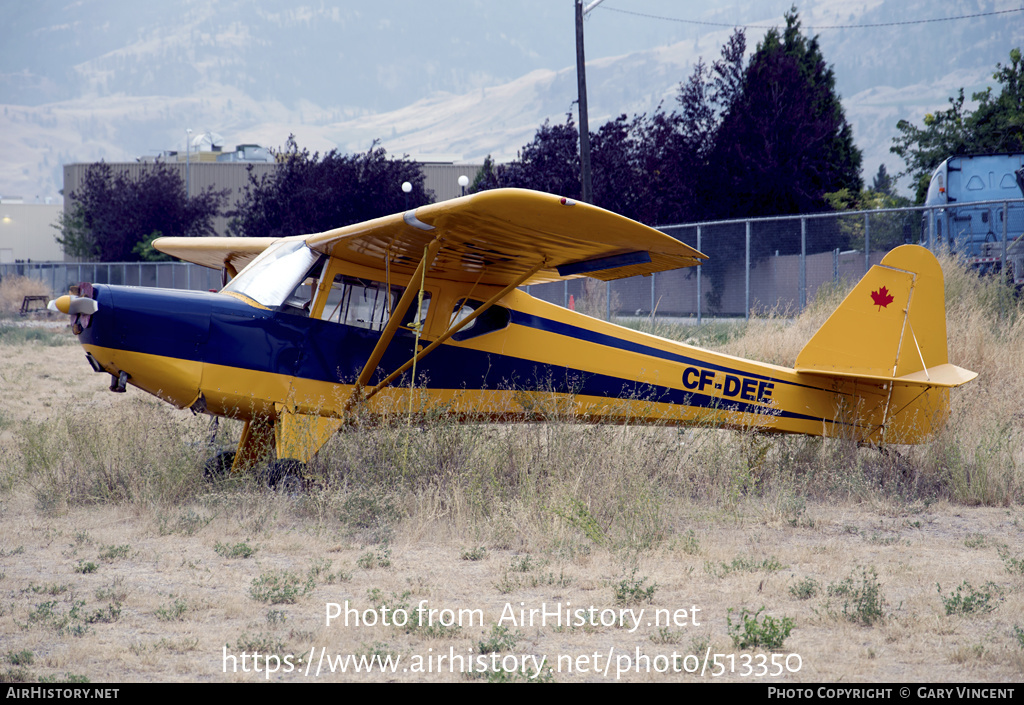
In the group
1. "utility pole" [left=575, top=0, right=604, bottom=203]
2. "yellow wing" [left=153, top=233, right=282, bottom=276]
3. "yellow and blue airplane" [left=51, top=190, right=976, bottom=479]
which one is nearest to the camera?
"yellow and blue airplane" [left=51, top=190, right=976, bottom=479]

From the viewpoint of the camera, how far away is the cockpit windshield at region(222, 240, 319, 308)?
268 inches

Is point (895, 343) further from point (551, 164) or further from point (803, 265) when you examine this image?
point (551, 164)

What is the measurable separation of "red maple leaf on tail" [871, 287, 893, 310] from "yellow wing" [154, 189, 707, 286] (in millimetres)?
2138

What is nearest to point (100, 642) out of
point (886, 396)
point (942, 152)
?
point (886, 396)

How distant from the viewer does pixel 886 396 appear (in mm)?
7840

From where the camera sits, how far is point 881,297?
7676 millimetres

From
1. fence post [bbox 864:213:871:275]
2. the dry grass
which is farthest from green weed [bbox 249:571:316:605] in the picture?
fence post [bbox 864:213:871:275]

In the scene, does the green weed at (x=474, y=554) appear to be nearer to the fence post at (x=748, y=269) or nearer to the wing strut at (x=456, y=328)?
the wing strut at (x=456, y=328)

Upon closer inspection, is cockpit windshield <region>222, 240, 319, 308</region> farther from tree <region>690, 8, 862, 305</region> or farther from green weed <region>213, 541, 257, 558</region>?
tree <region>690, 8, 862, 305</region>

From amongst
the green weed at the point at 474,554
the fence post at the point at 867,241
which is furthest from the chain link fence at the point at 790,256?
the green weed at the point at 474,554

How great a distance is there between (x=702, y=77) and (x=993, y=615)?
29.9 m

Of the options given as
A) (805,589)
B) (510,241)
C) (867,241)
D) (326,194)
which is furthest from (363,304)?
(326,194)

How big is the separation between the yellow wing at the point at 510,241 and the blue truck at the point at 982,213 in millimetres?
8197

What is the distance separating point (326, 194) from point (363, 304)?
33.4 metres
